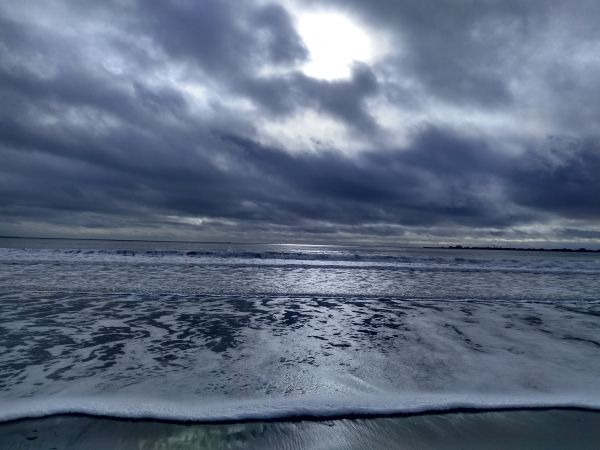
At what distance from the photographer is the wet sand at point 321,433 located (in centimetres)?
308

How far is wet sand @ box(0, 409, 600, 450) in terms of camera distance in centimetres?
308

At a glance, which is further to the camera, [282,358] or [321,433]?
[282,358]

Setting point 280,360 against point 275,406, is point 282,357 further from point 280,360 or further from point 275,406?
point 275,406

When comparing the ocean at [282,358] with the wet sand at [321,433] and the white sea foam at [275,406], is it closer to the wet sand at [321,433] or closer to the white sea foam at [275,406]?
the white sea foam at [275,406]

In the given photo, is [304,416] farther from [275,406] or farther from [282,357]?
[282,357]

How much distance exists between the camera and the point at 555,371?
508 cm

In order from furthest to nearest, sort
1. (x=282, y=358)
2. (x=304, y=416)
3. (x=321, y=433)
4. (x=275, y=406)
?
(x=282, y=358) → (x=275, y=406) → (x=304, y=416) → (x=321, y=433)

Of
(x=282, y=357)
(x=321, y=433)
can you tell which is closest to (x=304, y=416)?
(x=321, y=433)

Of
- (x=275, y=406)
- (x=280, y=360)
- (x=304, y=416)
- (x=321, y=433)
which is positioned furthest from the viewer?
(x=280, y=360)

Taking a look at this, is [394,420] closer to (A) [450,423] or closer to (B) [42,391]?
(A) [450,423]

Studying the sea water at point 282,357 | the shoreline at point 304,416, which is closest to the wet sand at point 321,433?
the shoreline at point 304,416

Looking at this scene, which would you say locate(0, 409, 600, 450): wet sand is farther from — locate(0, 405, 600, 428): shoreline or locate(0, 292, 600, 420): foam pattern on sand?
locate(0, 292, 600, 420): foam pattern on sand

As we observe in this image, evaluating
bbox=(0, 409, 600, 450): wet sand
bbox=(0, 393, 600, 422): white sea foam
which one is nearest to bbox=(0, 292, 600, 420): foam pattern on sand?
bbox=(0, 393, 600, 422): white sea foam

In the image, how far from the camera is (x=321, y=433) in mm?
3271
